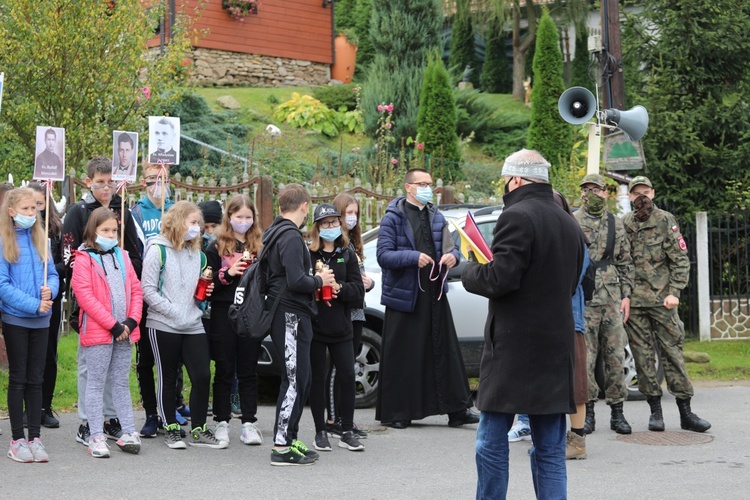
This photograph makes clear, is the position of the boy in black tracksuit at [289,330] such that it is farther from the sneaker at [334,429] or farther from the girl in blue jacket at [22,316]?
the girl in blue jacket at [22,316]

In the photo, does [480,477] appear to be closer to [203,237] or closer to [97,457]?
[97,457]

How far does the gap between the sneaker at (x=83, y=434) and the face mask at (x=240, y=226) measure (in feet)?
5.89

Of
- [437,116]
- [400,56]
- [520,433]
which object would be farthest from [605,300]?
[400,56]

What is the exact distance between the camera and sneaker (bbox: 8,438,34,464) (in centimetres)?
717

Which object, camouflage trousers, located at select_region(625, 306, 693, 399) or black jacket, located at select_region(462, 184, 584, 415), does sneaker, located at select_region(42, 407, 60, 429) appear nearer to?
black jacket, located at select_region(462, 184, 584, 415)

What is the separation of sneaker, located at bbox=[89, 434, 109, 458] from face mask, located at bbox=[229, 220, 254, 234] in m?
1.80

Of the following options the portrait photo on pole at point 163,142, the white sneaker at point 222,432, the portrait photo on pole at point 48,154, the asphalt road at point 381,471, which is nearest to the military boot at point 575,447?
the asphalt road at point 381,471

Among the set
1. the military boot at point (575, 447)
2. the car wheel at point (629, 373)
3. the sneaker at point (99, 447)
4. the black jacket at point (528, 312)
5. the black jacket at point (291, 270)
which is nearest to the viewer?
the black jacket at point (528, 312)

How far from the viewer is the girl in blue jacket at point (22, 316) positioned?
721cm

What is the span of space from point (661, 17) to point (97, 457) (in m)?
10.7

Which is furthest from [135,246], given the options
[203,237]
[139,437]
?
[139,437]

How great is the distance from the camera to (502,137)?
106 feet

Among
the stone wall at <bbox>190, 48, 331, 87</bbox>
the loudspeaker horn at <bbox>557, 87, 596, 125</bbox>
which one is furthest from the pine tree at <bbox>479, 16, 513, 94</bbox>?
the loudspeaker horn at <bbox>557, 87, 596, 125</bbox>

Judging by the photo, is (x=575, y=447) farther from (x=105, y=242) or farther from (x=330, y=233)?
(x=105, y=242)
